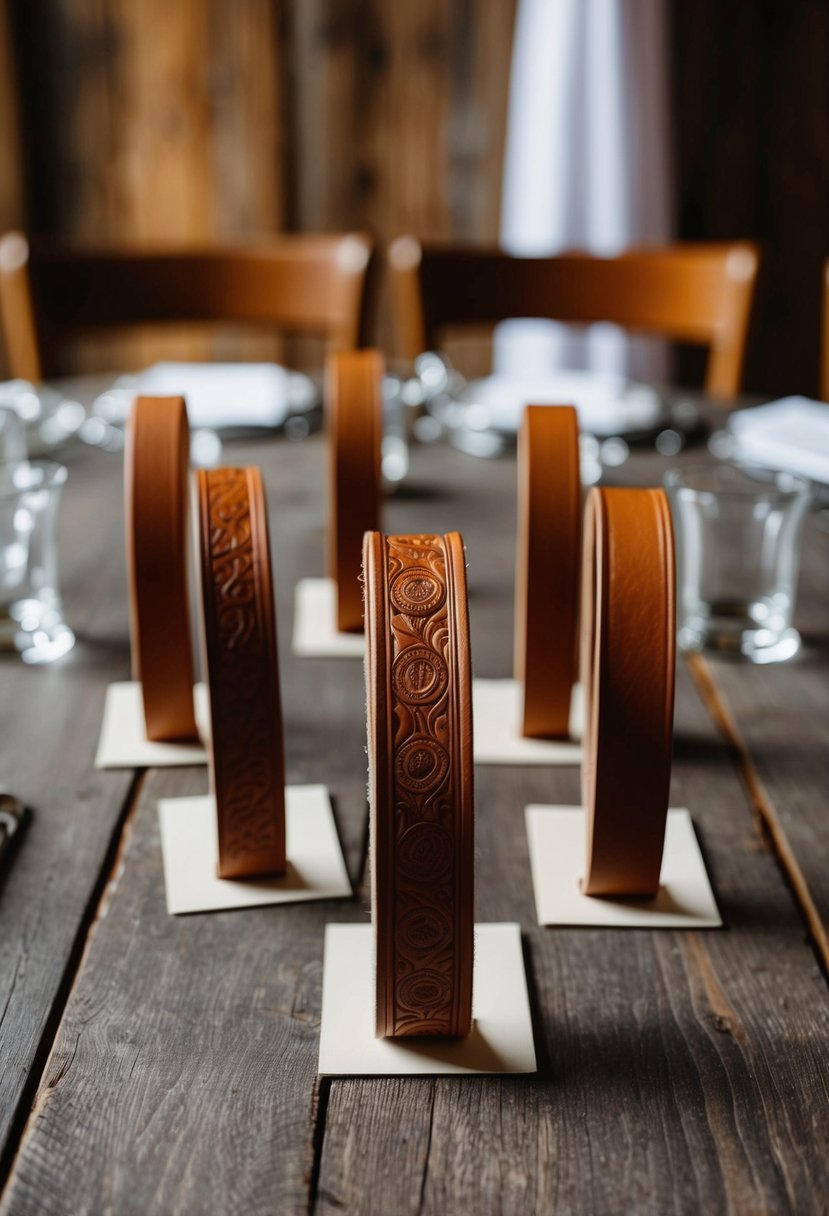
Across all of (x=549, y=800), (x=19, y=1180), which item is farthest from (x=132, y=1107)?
(x=549, y=800)

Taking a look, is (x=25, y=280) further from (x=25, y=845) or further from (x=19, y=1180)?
(x=19, y=1180)

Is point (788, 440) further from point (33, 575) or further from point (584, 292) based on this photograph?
point (33, 575)

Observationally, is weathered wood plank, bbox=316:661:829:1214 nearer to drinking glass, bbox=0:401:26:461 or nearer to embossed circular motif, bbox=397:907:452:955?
embossed circular motif, bbox=397:907:452:955

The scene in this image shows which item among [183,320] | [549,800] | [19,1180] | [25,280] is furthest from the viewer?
[183,320]

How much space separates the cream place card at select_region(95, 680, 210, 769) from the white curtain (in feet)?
6.66

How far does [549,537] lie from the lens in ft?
2.87

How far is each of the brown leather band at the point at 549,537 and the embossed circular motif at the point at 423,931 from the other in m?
0.33

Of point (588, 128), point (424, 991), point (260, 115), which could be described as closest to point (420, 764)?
point (424, 991)

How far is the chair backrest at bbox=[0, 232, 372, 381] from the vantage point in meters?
1.90

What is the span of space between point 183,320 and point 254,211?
110cm

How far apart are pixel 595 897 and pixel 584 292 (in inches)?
56.8

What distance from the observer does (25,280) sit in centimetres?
184

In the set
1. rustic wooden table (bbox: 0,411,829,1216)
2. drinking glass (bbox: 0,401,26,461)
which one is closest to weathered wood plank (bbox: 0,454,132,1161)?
rustic wooden table (bbox: 0,411,829,1216)

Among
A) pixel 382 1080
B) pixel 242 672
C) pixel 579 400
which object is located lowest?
pixel 579 400
